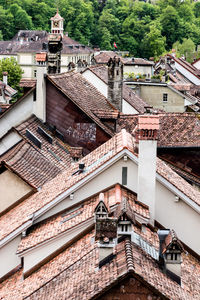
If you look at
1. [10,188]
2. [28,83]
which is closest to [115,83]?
[28,83]

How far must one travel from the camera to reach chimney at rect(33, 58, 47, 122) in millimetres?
29031

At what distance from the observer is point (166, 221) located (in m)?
19.9

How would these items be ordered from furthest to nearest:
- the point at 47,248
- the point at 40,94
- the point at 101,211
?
the point at 40,94 → the point at 47,248 → the point at 101,211

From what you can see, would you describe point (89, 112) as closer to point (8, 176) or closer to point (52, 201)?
point (8, 176)

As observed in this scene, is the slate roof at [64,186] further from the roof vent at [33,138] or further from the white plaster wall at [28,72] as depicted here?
the white plaster wall at [28,72]

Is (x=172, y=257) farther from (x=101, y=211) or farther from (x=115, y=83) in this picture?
Answer: (x=115, y=83)

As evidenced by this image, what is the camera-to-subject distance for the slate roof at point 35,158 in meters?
23.2

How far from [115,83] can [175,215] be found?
17.4 metres

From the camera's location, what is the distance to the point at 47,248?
18438 mm

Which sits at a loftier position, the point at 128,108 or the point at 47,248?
the point at 128,108

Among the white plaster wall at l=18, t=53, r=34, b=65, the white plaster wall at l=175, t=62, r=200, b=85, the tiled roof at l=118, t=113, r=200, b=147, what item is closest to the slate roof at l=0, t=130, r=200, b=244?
the tiled roof at l=118, t=113, r=200, b=147

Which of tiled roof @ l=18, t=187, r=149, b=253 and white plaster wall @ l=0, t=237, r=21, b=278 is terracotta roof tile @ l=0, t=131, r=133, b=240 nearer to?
white plaster wall @ l=0, t=237, r=21, b=278

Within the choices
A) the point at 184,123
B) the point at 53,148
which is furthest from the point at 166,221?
the point at 184,123

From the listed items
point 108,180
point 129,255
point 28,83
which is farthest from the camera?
point 28,83
